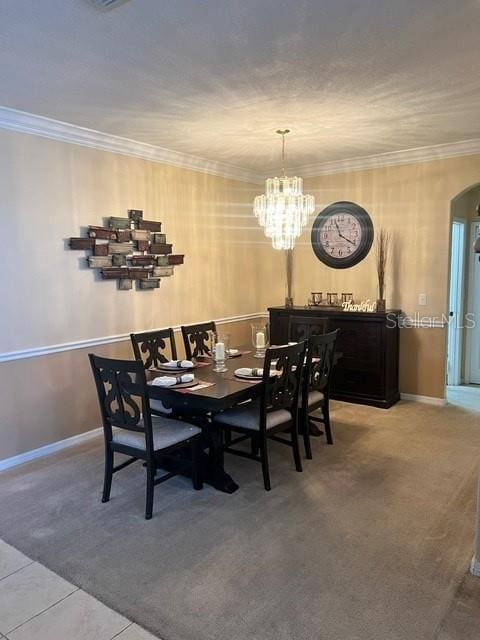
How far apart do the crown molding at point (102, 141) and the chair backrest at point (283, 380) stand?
2520 mm

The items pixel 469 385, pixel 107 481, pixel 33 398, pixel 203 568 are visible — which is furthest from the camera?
pixel 469 385

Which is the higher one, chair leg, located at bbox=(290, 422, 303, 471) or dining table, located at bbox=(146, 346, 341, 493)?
dining table, located at bbox=(146, 346, 341, 493)

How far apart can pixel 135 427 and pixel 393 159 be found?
13.1 feet

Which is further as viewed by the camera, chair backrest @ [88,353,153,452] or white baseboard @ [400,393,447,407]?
white baseboard @ [400,393,447,407]

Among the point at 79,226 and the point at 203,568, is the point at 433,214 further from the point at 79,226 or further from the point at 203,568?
the point at 203,568

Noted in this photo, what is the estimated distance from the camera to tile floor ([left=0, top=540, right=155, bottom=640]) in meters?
1.99

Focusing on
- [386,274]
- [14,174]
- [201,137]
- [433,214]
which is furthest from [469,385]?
[14,174]

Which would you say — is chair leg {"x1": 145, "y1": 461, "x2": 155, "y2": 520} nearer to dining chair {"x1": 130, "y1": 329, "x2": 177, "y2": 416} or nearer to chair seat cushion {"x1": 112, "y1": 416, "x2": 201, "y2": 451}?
chair seat cushion {"x1": 112, "y1": 416, "x2": 201, "y2": 451}

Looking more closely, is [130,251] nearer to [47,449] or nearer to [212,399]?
[47,449]

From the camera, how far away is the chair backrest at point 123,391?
9.16 feet

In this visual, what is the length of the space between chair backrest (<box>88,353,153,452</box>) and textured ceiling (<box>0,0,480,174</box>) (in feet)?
5.67

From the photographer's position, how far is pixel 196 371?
11.9ft

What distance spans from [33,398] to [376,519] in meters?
2.76

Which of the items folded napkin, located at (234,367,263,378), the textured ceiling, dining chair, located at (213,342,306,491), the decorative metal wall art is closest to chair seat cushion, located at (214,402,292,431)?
dining chair, located at (213,342,306,491)
